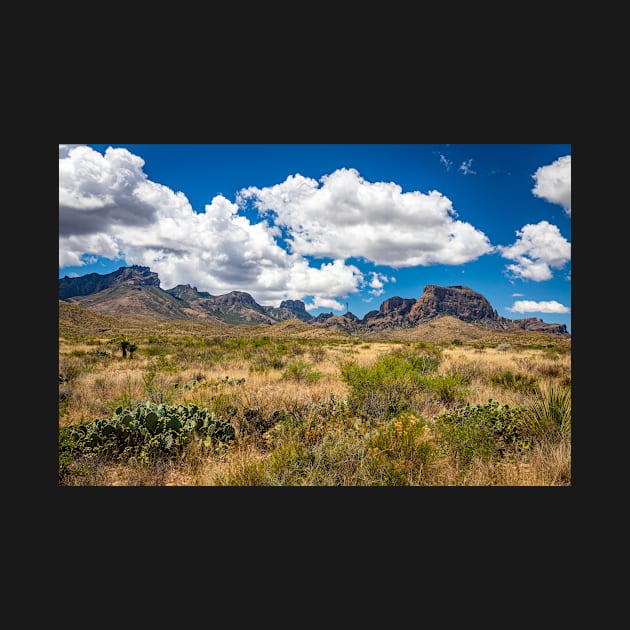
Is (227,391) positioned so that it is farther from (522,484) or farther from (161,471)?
(522,484)

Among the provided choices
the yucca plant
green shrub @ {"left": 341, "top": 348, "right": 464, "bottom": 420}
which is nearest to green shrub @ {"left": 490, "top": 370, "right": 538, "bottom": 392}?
green shrub @ {"left": 341, "top": 348, "right": 464, "bottom": 420}

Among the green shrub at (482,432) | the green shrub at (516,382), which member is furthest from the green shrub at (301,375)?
the green shrub at (516,382)

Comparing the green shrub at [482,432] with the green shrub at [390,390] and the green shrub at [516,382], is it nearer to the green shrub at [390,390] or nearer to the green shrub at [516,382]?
the green shrub at [390,390]

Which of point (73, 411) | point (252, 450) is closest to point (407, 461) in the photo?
point (252, 450)

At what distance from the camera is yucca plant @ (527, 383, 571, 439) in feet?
14.5

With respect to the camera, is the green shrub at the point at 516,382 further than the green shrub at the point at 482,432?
Yes

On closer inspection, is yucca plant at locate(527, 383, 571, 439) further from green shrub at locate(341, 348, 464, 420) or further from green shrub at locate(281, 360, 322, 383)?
green shrub at locate(281, 360, 322, 383)

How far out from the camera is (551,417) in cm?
462

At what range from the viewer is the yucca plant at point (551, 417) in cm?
441

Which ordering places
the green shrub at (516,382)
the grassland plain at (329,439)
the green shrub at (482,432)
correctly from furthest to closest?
1. the green shrub at (516,382)
2. the green shrub at (482,432)
3. the grassland plain at (329,439)

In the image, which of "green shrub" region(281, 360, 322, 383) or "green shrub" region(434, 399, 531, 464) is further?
"green shrub" region(281, 360, 322, 383)

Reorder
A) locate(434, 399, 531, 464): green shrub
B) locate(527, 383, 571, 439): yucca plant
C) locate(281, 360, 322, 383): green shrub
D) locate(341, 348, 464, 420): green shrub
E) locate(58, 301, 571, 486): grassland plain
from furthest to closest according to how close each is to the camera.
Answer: locate(281, 360, 322, 383): green shrub
locate(341, 348, 464, 420): green shrub
locate(527, 383, 571, 439): yucca plant
locate(434, 399, 531, 464): green shrub
locate(58, 301, 571, 486): grassland plain

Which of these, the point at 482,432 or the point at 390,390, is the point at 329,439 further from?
the point at 390,390

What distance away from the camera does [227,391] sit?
761 cm
